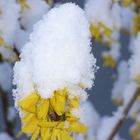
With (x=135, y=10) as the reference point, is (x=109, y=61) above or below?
above

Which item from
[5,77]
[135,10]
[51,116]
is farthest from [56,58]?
[135,10]

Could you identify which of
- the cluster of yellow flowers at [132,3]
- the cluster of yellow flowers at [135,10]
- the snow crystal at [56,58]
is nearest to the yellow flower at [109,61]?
the cluster of yellow flowers at [135,10]

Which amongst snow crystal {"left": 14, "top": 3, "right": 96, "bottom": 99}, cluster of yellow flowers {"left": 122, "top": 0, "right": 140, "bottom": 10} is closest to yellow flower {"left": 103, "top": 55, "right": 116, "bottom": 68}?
cluster of yellow flowers {"left": 122, "top": 0, "right": 140, "bottom": 10}

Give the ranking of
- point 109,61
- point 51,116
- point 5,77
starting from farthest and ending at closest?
point 109,61 < point 5,77 < point 51,116

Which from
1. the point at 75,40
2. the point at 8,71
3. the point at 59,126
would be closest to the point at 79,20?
the point at 75,40

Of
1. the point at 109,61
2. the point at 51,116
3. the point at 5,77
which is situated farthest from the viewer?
the point at 109,61

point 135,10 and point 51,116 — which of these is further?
point 135,10

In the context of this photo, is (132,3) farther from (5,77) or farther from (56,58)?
(56,58)

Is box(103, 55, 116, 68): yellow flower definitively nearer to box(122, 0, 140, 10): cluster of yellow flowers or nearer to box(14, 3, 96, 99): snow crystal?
box(122, 0, 140, 10): cluster of yellow flowers

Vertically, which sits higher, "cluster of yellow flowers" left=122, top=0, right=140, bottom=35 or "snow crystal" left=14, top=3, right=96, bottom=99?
"cluster of yellow flowers" left=122, top=0, right=140, bottom=35
